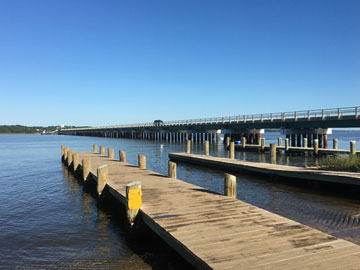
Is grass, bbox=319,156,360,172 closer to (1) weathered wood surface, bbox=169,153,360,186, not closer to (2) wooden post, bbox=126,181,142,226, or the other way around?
(1) weathered wood surface, bbox=169,153,360,186

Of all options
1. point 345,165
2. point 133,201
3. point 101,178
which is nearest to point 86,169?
point 101,178

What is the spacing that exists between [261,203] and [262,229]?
647 cm

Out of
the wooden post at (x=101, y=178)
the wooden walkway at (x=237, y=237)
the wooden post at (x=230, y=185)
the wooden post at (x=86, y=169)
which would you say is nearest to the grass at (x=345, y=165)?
the wooden post at (x=230, y=185)

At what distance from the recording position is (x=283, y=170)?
1753 cm

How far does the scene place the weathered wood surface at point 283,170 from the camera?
14016 millimetres

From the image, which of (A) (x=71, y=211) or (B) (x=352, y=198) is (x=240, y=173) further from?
(A) (x=71, y=211)

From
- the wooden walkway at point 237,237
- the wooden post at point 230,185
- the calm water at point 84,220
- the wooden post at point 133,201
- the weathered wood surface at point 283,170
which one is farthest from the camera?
the weathered wood surface at point 283,170

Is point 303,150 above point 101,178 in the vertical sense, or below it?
below

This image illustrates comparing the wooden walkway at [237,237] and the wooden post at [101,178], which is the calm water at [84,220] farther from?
the wooden walkway at [237,237]

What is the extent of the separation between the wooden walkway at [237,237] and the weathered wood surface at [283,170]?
7000mm

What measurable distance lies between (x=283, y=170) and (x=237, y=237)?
39.6 feet

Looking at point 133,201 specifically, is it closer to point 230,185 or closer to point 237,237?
point 230,185

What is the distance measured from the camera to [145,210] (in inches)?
353

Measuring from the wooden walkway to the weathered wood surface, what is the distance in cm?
700
